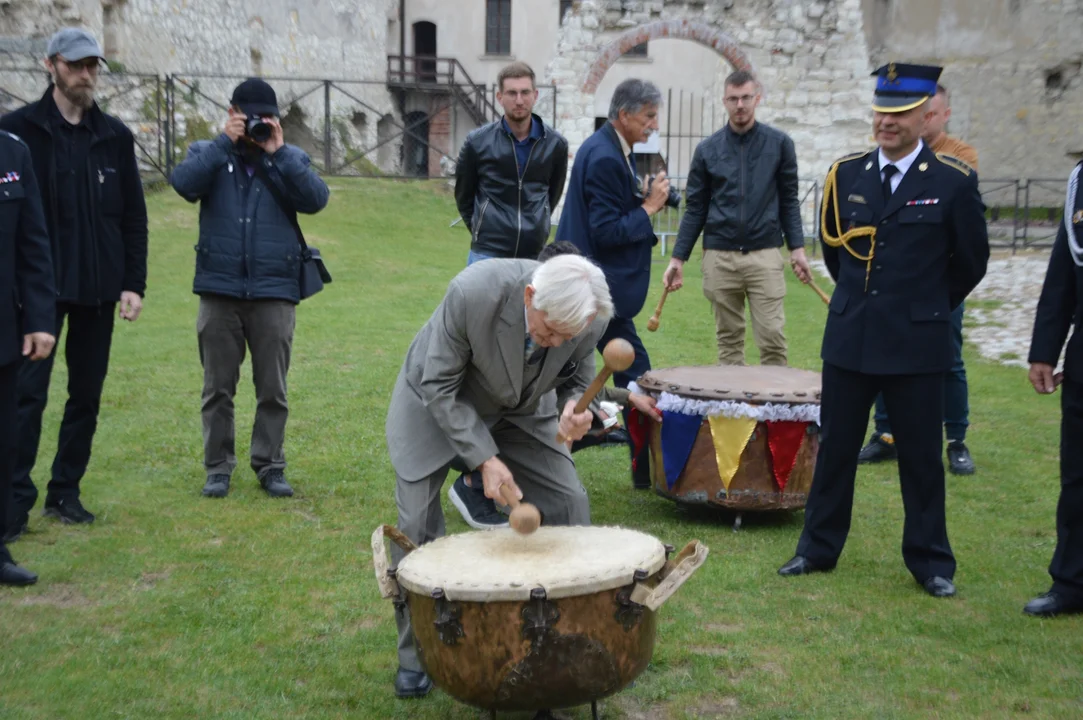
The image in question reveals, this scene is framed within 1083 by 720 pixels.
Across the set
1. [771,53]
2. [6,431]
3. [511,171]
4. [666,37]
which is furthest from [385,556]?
[771,53]

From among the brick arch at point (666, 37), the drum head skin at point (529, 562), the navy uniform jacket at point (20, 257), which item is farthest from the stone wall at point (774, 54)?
the drum head skin at point (529, 562)

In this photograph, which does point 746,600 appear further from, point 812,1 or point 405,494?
point 812,1

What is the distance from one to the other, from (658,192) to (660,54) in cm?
2762

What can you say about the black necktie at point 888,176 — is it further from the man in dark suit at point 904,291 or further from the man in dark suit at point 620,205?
the man in dark suit at point 620,205

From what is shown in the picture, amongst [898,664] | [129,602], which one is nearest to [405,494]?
[129,602]

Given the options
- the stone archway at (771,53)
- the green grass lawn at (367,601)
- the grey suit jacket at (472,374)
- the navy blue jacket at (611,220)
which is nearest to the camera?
the grey suit jacket at (472,374)

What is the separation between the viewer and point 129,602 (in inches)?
175

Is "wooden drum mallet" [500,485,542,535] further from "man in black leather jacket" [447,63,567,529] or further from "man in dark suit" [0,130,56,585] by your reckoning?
"man in black leather jacket" [447,63,567,529]

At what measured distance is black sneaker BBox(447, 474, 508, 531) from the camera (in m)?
5.45

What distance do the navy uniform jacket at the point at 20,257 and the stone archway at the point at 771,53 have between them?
1563 cm

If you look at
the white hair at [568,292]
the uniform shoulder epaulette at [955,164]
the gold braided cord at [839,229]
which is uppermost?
the uniform shoulder epaulette at [955,164]

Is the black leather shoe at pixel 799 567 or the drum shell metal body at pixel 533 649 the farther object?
the black leather shoe at pixel 799 567

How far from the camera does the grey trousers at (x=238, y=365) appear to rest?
224 inches

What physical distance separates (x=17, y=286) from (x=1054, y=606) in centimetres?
408
